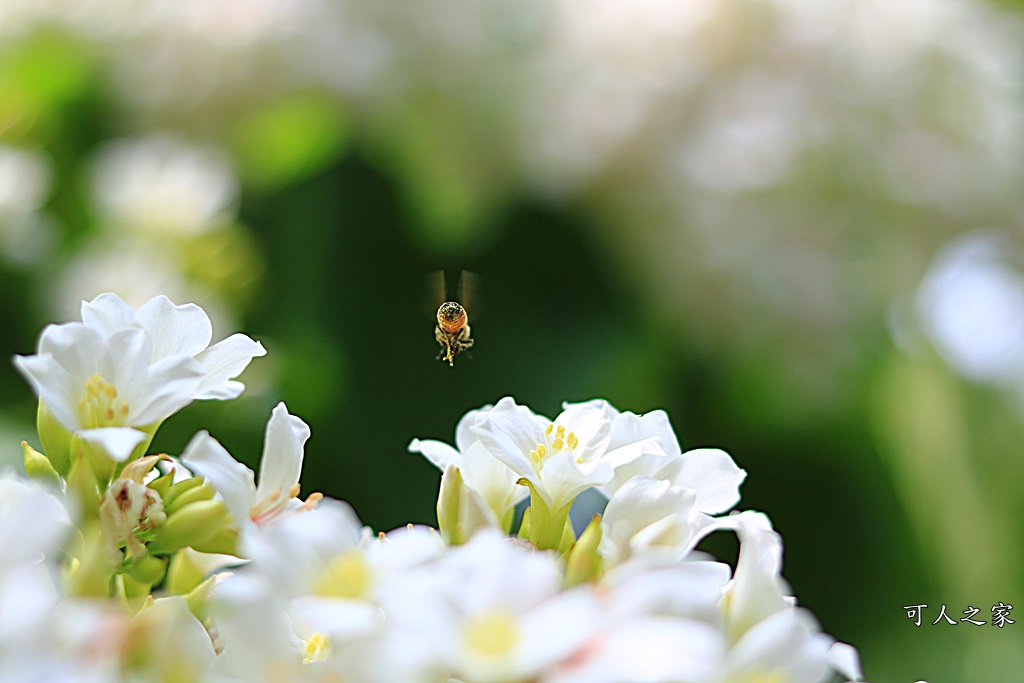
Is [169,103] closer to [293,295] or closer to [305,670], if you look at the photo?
[293,295]

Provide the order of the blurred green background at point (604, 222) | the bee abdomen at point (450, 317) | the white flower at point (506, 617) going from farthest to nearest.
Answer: the blurred green background at point (604, 222), the bee abdomen at point (450, 317), the white flower at point (506, 617)

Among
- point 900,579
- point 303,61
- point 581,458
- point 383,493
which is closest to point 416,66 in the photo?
point 303,61

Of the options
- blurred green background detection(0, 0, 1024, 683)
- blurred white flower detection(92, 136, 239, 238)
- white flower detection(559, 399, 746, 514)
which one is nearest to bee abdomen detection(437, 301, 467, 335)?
white flower detection(559, 399, 746, 514)

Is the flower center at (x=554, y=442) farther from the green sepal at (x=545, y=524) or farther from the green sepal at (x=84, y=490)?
the green sepal at (x=84, y=490)

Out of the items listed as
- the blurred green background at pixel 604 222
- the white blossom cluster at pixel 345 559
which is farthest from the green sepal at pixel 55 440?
the blurred green background at pixel 604 222

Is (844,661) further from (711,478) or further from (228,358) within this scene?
(228,358)

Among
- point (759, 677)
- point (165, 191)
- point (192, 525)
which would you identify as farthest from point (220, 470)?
point (165, 191)

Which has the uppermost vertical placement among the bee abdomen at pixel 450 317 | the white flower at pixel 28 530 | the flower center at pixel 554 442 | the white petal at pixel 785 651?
the white flower at pixel 28 530
